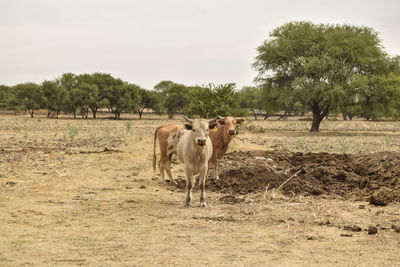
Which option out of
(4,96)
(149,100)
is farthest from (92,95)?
(4,96)

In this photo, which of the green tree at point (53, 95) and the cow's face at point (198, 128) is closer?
the cow's face at point (198, 128)

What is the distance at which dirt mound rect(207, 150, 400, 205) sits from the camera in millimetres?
10148

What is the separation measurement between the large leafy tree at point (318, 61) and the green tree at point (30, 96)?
55.8 metres

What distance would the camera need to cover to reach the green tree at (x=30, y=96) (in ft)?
271

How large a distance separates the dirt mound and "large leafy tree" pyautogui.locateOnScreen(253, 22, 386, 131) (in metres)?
23.3

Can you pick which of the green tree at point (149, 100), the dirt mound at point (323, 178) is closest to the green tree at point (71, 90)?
the green tree at point (149, 100)

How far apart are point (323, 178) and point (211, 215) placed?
14.2 feet

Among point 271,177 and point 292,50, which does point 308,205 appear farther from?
point 292,50

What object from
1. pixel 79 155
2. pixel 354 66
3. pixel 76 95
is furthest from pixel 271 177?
pixel 76 95

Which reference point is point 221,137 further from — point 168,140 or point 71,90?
point 71,90

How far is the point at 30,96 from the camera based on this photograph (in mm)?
86062

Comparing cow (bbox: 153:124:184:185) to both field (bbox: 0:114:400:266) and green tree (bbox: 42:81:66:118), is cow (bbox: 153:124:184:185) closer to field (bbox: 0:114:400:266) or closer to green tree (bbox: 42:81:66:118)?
field (bbox: 0:114:400:266)

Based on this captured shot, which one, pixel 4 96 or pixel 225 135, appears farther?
pixel 4 96

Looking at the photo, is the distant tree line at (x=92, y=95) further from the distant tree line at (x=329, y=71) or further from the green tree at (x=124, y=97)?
the distant tree line at (x=329, y=71)
